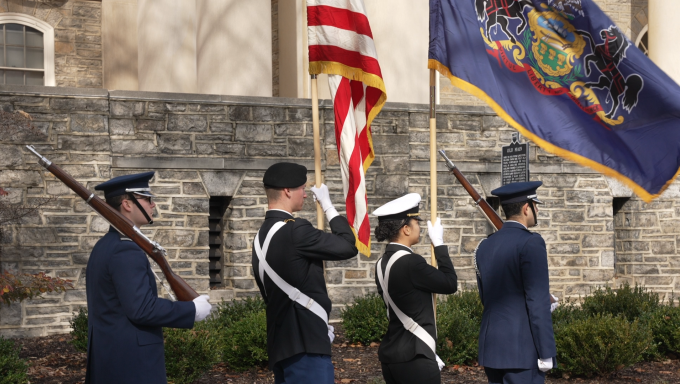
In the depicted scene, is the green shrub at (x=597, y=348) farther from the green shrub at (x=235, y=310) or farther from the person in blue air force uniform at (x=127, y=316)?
the person in blue air force uniform at (x=127, y=316)

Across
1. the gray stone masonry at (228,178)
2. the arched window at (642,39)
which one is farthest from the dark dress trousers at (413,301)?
the arched window at (642,39)

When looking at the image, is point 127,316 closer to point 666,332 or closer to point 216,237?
point 666,332

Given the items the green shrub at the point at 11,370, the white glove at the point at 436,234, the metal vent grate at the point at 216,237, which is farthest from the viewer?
the metal vent grate at the point at 216,237

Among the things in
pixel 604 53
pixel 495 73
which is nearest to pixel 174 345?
pixel 495 73

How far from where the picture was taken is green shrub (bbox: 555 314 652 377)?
8.54m

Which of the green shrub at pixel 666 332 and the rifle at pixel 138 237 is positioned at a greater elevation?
the rifle at pixel 138 237

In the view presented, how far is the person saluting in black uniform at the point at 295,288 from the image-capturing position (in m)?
4.54

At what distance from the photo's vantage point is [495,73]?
619 cm

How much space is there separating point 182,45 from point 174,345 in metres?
6.65

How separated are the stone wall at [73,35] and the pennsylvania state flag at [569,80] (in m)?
13.7

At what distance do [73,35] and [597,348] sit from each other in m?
14.4

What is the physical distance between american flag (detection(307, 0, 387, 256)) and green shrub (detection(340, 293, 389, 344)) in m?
3.78

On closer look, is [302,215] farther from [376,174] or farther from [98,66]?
[98,66]

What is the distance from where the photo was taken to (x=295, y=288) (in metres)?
4.58
